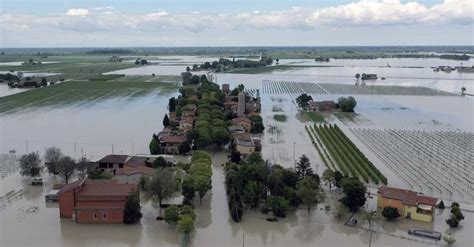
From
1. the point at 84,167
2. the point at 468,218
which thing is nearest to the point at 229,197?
the point at 84,167

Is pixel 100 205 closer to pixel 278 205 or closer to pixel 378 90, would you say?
pixel 278 205

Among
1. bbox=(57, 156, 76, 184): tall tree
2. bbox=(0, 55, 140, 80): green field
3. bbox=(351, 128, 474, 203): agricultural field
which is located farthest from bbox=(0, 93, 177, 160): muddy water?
bbox=(0, 55, 140, 80): green field

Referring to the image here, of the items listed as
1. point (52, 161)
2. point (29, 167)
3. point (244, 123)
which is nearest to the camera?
point (29, 167)

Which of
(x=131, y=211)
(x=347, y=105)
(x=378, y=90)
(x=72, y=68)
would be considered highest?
(x=72, y=68)

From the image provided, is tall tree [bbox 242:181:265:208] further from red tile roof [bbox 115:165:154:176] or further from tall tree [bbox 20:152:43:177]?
tall tree [bbox 20:152:43:177]

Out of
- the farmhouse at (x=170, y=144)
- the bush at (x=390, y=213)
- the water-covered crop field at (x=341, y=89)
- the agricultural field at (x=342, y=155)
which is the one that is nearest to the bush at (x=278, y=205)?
the bush at (x=390, y=213)

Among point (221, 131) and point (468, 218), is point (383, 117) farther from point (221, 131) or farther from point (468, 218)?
point (468, 218)

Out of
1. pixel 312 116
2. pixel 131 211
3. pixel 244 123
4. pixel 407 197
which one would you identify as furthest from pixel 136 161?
pixel 312 116
